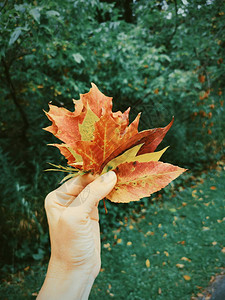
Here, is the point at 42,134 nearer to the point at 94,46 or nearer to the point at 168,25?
the point at 94,46

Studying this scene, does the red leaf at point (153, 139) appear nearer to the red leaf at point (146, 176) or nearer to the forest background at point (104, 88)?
the red leaf at point (146, 176)

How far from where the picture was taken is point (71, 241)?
1.23 m

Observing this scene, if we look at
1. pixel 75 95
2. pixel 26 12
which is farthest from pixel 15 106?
pixel 26 12

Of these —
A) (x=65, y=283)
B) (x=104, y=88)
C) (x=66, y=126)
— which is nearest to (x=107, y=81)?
(x=104, y=88)

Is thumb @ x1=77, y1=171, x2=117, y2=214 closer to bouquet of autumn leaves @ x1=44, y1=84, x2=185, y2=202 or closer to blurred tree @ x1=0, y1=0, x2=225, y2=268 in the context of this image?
bouquet of autumn leaves @ x1=44, y1=84, x2=185, y2=202

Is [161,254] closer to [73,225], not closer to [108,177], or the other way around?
[73,225]

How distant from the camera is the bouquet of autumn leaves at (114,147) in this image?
965mm

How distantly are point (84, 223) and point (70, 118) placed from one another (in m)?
0.50

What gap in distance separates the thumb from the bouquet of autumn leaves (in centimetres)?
4

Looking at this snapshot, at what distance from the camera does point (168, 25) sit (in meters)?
5.27

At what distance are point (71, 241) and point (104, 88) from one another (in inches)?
132

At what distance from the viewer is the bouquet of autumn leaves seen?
3.17ft

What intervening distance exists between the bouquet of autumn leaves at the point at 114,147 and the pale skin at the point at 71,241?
0.45ft

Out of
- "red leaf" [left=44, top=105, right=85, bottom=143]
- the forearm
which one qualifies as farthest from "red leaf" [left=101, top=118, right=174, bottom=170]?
the forearm
